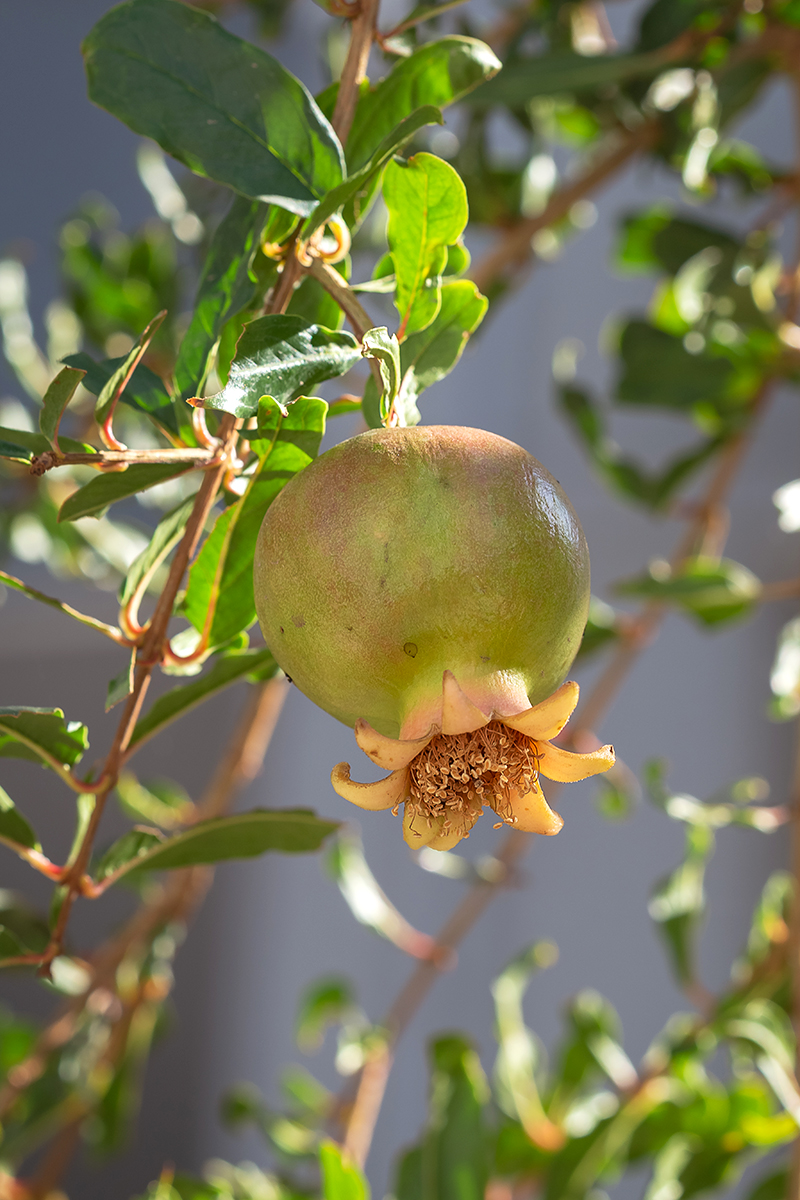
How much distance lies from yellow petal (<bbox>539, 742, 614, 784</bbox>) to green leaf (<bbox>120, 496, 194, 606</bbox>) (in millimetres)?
159

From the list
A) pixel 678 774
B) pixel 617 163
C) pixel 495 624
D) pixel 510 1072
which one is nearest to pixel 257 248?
pixel 495 624

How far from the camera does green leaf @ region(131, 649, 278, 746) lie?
1.26ft

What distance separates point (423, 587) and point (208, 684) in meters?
0.18

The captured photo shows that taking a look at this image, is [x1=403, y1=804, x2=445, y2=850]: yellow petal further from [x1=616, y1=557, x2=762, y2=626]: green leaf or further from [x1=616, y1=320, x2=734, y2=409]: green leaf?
[x1=616, y1=320, x2=734, y2=409]: green leaf

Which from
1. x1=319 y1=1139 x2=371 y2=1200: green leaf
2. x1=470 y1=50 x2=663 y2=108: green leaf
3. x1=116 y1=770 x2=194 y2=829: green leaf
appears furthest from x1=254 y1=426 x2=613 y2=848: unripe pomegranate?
x1=116 y1=770 x2=194 y2=829: green leaf

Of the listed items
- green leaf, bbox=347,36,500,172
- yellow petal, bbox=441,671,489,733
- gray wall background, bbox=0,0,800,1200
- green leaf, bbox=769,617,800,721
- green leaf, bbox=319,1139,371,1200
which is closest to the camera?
yellow petal, bbox=441,671,489,733

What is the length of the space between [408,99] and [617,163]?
1.59 feet

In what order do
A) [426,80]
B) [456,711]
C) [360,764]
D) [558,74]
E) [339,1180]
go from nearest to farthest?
[456,711] < [426,80] < [339,1180] < [558,74] < [360,764]

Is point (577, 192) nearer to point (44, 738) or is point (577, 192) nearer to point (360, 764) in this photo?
point (44, 738)

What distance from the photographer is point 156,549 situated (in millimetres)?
359

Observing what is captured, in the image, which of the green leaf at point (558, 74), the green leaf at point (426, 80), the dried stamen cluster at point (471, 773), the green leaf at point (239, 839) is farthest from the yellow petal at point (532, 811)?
the green leaf at point (558, 74)

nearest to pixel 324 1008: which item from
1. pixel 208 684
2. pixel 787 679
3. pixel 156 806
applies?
pixel 156 806

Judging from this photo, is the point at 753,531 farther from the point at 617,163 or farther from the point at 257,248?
the point at 257,248

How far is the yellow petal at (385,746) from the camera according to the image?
256mm
